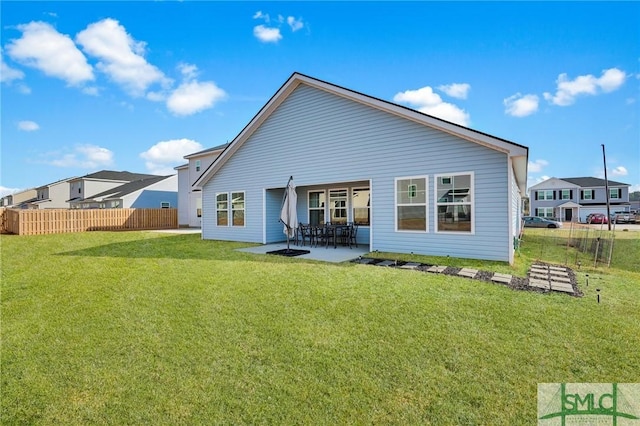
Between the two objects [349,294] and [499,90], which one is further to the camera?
[499,90]

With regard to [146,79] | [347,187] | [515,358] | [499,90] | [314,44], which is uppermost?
[314,44]

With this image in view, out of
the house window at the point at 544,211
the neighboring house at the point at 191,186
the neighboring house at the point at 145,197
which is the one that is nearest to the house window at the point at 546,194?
the house window at the point at 544,211

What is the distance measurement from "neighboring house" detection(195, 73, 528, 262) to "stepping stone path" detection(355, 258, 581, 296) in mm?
1022

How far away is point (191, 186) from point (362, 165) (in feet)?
62.5

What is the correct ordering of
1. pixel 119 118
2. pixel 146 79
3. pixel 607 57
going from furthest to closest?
pixel 119 118, pixel 146 79, pixel 607 57

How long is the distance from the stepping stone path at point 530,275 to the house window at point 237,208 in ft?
24.5

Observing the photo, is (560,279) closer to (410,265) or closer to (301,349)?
(410,265)

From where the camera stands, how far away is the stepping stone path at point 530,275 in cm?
598

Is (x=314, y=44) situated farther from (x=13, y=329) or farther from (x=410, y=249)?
(x=13, y=329)

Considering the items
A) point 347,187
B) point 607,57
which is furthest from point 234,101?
point 607,57

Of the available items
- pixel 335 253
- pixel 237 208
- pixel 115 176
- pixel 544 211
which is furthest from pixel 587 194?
pixel 115 176

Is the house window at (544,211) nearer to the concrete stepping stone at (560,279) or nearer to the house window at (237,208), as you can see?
the concrete stepping stone at (560,279)

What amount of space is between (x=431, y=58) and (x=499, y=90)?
3358 millimetres

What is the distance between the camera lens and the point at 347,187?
12.8 metres
